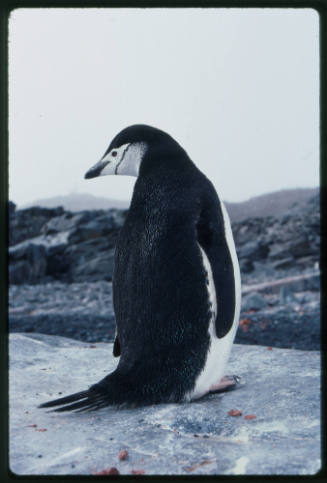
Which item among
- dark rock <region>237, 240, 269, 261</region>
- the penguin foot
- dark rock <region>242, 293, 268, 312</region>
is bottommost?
dark rock <region>242, 293, 268, 312</region>

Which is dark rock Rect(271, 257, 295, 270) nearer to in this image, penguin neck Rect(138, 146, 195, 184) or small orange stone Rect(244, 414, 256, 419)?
penguin neck Rect(138, 146, 195, 184)

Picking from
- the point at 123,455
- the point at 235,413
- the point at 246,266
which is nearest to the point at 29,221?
the point at 246,266

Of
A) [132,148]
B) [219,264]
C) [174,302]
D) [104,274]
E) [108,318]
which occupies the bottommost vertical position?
[108,318]

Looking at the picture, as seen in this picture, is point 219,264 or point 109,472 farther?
point 219,264

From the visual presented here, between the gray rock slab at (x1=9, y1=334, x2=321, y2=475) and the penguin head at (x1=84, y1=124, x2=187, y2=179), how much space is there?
86cm

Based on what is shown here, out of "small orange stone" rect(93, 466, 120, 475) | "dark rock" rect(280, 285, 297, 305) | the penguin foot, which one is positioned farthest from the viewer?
"dark rock" rect(280, 285, 297, 305)

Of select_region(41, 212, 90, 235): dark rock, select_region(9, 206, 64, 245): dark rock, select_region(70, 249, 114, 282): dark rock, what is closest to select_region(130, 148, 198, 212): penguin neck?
select_region(70, 249, 114, 282): dark rock

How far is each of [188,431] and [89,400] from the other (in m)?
0.38

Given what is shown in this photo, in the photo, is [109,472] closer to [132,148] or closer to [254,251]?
[132,148]

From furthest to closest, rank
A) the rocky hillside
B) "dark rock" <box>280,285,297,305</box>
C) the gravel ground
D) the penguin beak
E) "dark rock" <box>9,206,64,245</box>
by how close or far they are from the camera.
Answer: "dark rock" <box>9,206,64,245</box> < the rocky hillside < "dark rock" <box>280,285,297,305</box> < the gravel ground < the penguin beak

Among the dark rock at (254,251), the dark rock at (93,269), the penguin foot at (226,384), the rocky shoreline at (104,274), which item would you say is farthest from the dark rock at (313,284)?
the penguin foot at (226,384)

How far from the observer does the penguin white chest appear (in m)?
1.77

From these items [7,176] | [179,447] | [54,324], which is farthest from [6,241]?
[54,324]

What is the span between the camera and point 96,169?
2.06 m
